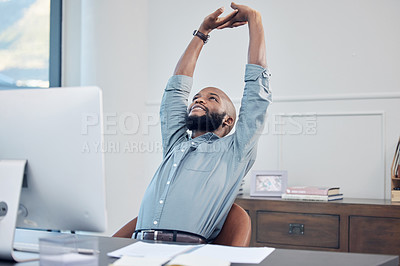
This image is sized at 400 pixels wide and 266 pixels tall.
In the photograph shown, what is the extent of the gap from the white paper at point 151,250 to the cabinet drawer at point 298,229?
4.80 ft

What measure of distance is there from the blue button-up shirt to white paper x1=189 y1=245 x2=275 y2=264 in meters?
0.59

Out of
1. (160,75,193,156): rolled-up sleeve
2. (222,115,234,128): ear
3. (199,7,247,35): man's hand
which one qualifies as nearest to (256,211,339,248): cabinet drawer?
(222,115,234,128): ear

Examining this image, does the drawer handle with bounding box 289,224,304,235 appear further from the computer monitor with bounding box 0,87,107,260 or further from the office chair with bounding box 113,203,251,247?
Result: the computer monitor with bounding box 0,87,107,260

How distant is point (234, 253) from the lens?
→ 1278mm

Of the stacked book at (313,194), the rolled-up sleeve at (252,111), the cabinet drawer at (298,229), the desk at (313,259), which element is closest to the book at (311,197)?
the stacked book at (313,194)

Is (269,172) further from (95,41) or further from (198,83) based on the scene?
(95,41)

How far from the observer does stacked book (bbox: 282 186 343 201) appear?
2750 millimetres

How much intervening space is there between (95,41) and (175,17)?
2.07ft

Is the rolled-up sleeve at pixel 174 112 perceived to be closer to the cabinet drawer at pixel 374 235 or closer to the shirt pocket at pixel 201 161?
the shirt pocket at pixel 201 161

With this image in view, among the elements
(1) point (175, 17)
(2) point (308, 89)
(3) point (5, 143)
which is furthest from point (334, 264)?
(1) point (175, 17)

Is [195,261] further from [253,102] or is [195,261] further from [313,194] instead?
[313,194]

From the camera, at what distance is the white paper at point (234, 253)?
120 centimetres

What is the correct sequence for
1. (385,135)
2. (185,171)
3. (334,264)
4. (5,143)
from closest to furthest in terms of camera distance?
(334,264), (5,143), (185,171), (385,135)

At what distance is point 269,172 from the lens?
9.96 feet
